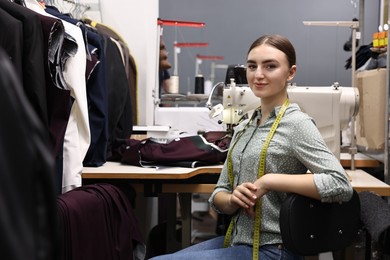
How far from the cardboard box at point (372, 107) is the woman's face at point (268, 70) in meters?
1.07

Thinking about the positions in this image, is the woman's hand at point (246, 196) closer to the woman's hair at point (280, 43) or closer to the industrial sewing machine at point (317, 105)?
the woman's hair at point (280, 43)

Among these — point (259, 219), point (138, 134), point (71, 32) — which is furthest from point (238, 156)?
point (138, 134)

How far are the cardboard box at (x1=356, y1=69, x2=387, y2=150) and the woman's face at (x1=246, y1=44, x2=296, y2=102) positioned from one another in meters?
1.07

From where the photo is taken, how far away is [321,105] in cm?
211

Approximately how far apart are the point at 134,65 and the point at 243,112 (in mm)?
1241

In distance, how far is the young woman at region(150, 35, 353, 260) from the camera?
4.43 feet

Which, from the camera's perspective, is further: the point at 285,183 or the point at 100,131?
the point at 100,131

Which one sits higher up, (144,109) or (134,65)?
(134,65)

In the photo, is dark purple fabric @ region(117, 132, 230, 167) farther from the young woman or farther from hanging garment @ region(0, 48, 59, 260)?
hanging garment @ region(0, 48, 59, 260)

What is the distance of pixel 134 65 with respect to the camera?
3199 millimetres

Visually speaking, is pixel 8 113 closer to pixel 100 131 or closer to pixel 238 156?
pixel 238 156

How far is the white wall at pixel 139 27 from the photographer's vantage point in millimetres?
3406

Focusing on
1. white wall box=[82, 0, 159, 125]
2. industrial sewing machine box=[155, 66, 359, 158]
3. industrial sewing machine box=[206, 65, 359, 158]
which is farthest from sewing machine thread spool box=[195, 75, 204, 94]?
industrial sewing machine box=[206, 65, 359, 158]

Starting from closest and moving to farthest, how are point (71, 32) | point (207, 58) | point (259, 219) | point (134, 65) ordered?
point (259, 219)
point (71, 32)
point (134, 65)
point (207, 58)
